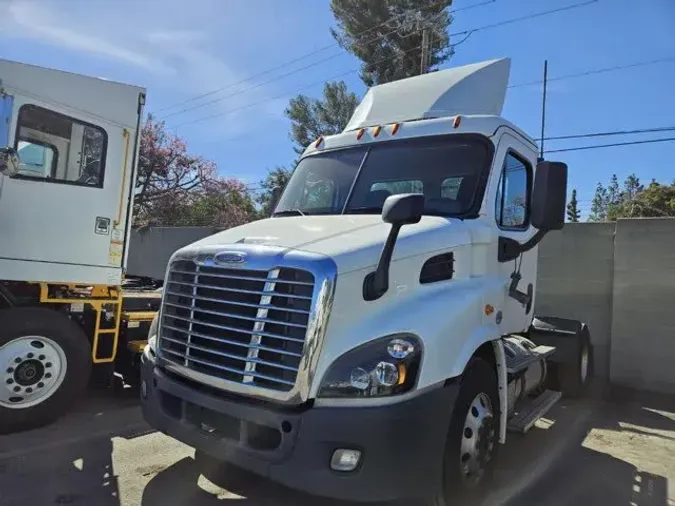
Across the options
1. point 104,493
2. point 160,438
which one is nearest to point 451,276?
point 104,493

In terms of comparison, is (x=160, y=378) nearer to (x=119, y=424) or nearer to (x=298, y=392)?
(x=298, y=392)

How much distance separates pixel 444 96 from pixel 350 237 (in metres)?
2.37

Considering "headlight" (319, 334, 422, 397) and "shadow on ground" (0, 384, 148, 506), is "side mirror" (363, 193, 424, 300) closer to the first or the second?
"headlight" (319, 334, 422, 397)

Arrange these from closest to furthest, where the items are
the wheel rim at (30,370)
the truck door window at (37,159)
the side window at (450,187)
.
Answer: the side window at (450,187), the wheel rim at (30,370), the truck door window at (37,159)

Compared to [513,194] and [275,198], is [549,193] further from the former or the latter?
[275,198]

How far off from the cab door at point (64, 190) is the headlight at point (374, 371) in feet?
11.9

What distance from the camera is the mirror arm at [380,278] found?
3.11m

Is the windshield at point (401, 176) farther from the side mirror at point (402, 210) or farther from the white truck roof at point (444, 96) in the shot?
the side mirror at point (402, 210)

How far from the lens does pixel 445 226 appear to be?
3.71m

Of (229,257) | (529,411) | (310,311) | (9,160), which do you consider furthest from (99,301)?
(529,411)

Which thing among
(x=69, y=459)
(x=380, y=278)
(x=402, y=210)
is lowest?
(x=69, y=459)

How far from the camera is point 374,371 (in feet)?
9.59

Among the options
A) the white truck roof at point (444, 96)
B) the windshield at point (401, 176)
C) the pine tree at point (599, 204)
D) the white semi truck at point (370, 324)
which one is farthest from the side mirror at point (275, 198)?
the pine tree at point (599, 204)

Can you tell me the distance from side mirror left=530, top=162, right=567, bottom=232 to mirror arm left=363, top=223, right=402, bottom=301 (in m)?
1.52
